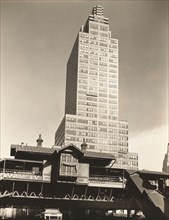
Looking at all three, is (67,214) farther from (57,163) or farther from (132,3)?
(132,3)

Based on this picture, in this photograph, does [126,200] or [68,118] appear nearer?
[126,200]

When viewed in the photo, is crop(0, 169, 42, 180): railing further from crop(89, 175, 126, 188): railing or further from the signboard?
crop(89, 175, 126, 188): railing

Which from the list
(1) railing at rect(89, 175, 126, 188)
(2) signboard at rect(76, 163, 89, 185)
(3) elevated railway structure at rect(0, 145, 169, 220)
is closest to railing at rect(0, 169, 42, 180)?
(3) elevated railway structure at rect(0, 145, 169, 220)

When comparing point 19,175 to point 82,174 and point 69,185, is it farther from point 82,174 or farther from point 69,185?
point 82,174

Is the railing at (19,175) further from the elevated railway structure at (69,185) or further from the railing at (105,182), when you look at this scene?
the railing at (105,182)

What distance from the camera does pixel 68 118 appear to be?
194 m

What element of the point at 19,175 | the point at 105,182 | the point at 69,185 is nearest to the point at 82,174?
the point at 69,185

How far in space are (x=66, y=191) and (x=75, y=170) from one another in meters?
4.46

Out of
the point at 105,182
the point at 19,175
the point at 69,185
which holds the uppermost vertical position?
the point at 19,175

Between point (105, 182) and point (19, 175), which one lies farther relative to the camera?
point (105, 182)

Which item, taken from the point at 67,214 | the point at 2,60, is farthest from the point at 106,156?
the point at 2,60

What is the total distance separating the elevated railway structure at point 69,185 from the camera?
45125 millimetres

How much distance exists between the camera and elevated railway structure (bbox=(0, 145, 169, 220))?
45125mm

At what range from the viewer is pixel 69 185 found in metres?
47.2
